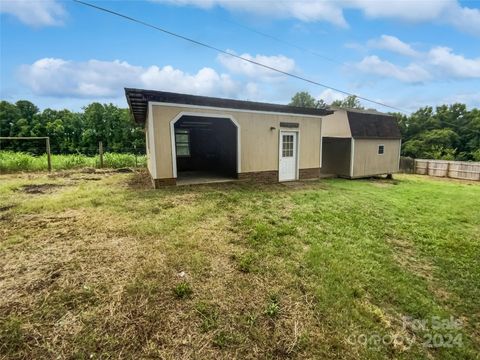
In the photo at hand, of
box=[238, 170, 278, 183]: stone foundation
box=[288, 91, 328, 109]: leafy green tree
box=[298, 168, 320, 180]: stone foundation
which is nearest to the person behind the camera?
box=[238, 170, 278, 183]: stone foundation

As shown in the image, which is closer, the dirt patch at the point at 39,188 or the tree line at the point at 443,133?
the dirt patch at the point at 39,188

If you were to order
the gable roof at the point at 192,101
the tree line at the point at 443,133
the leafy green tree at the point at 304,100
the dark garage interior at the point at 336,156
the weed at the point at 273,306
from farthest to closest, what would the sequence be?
the leafy green tree at the point at 304,100, the tree line at the point at 443,133, the dark garage interior at the point at 336,156, the gable roof at the point at 192,101, the weed at the point at 273,306

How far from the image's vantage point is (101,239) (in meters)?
3.83

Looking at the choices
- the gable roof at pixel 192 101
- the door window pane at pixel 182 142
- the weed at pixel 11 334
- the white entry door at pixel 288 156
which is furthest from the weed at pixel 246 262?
the door window pane at pixel 182 142

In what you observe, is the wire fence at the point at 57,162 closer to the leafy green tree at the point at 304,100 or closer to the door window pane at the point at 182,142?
the door window pane at the point at 182,142

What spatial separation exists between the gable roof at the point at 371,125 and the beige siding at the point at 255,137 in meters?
3.34

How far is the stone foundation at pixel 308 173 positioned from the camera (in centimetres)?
991

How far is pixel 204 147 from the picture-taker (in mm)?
11656

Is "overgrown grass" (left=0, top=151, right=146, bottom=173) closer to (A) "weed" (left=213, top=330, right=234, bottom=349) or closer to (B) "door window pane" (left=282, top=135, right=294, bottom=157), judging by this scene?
(B) "door window pane" (left=282, top=135, right=294, bottom=157)

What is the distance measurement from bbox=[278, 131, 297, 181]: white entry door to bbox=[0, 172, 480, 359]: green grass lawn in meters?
4.02

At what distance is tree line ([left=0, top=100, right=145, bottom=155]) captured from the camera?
24266mm

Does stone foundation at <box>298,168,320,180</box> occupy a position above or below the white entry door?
below

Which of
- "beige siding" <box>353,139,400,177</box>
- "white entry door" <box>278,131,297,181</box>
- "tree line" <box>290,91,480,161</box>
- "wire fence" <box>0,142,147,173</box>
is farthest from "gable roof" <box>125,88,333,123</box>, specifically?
"tree line" <box>290,91,480,161</box>

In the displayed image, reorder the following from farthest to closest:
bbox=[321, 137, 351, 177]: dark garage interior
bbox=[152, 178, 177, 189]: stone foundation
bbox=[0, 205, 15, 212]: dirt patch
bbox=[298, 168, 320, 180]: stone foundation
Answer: bbox=[321, 137, 351, 177]: dark garage interior → bbox=[298, 168, 320, 180]: stone foundation → bbox=[152, 178, 177, 189]: stone foundation → bbox=[0, 205, 15, 212]: dirt patch
